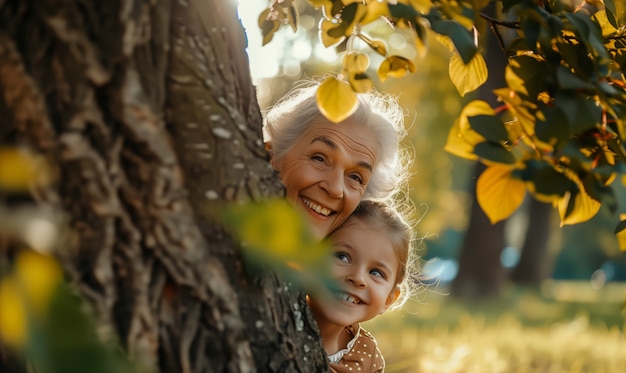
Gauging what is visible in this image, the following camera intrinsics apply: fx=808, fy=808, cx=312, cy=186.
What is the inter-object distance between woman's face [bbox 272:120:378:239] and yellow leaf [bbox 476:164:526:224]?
4.57 ft

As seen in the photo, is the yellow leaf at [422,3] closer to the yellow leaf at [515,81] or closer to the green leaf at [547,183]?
the yellow leaf at [515,81]

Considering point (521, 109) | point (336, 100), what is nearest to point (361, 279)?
point (336, 100)

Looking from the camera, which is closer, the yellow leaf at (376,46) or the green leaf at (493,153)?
the green leaf at (493,153)

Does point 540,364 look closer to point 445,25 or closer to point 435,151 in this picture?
point 445,25

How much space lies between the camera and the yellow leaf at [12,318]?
83 centimetres

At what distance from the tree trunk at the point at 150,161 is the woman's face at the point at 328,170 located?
1353 mm

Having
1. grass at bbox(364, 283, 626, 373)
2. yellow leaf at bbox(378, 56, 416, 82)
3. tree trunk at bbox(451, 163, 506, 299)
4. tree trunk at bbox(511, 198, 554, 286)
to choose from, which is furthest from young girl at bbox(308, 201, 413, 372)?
tree trunk at bbox(511, 198, 554, 286)

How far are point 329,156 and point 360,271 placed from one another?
0.47 m

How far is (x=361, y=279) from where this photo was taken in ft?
10.3

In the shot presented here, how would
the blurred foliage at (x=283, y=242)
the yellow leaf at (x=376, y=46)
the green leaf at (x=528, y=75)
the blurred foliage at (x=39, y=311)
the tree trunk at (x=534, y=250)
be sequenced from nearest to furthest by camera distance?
the blurred foliage at (x=283, y=242) → the blurred foliage at (x=39, y=311) → the green leaf at (x=528, y=75) → the yellow leaf at (x=376, y=46) → the tree trunk at (x=534, y=250)

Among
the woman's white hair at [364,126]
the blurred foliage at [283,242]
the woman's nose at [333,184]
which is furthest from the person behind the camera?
the woman's white hair at [364,126]

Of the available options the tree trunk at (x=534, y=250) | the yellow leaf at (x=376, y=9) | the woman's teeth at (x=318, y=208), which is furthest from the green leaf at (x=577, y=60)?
the tree trunk at (x=534, y=250)

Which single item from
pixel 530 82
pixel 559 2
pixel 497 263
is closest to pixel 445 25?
pixel 530 82

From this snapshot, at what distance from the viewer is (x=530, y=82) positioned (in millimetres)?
1746
